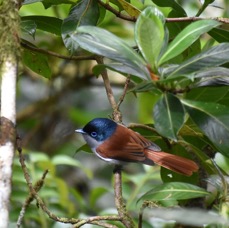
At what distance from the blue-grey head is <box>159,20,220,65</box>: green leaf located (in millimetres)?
541

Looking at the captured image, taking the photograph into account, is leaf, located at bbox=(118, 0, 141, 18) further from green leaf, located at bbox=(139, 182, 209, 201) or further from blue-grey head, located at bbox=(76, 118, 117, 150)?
green leaf, located at bbox=(139, 182, 209, 201)

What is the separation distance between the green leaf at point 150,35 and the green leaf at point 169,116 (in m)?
0.10

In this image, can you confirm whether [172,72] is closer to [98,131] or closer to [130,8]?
→ [130,8]

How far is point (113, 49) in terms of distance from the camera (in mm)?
1457

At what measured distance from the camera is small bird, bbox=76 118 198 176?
1797 mm

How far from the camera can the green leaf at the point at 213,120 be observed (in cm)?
150

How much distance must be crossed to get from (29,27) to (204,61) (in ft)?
1.79

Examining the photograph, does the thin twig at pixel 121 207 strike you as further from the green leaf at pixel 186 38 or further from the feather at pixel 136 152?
the green leaf at pixel 186 38

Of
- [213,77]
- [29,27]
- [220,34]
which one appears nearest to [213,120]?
[213,77]

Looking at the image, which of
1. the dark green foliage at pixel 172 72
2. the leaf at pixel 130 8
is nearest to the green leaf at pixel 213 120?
the dark green foliage at pixel 172 72

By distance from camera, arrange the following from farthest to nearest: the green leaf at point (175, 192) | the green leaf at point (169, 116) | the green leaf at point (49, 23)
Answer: the green leaf at point (49, 23), the green leaf at point (175, 192), the green leaf at point (169, 116)

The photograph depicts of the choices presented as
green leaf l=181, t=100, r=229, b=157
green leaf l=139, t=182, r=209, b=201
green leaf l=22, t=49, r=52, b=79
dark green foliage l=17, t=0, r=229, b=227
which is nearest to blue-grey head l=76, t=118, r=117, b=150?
dark green foliage l=17, t=0, r=229, b=227

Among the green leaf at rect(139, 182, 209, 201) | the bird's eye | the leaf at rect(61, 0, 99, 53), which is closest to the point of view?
the green leaf at rect(139, 182, 209, 201)

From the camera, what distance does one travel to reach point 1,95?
52.9 inches
